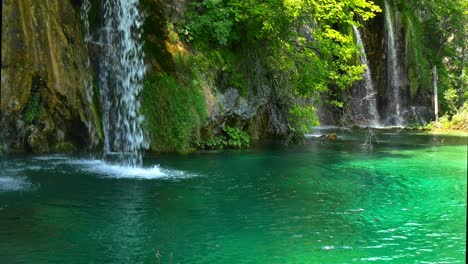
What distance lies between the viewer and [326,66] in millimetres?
17891

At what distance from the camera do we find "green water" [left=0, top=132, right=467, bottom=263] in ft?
19.2

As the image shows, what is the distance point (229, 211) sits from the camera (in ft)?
25.8

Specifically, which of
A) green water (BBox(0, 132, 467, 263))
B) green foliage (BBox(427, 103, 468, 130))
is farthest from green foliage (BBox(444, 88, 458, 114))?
green water (BBox(0, 132, 467, 263))

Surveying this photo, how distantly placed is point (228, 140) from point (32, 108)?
586 cm

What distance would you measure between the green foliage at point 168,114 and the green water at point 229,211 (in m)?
1.06

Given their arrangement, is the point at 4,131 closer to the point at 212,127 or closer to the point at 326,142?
the point at 212,127

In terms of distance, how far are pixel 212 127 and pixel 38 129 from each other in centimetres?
489

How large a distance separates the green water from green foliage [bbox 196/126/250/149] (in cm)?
253

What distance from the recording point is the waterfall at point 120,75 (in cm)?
1404

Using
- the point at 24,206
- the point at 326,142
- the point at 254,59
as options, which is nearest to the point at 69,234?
the point at 24,206

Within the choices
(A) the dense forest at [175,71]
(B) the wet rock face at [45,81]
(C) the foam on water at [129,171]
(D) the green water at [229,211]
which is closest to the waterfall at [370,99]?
(A) the dense forest at [175,71]

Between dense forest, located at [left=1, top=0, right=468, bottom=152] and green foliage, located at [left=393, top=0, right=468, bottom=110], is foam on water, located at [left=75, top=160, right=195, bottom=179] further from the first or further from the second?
green foliage, located at [left=393, top=0, right=468, bottom=110]

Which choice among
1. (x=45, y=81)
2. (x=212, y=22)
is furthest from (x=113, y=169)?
(x=212, y=22)

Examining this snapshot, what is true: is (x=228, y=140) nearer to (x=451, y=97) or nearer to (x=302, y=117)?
(x=302, y=117)
